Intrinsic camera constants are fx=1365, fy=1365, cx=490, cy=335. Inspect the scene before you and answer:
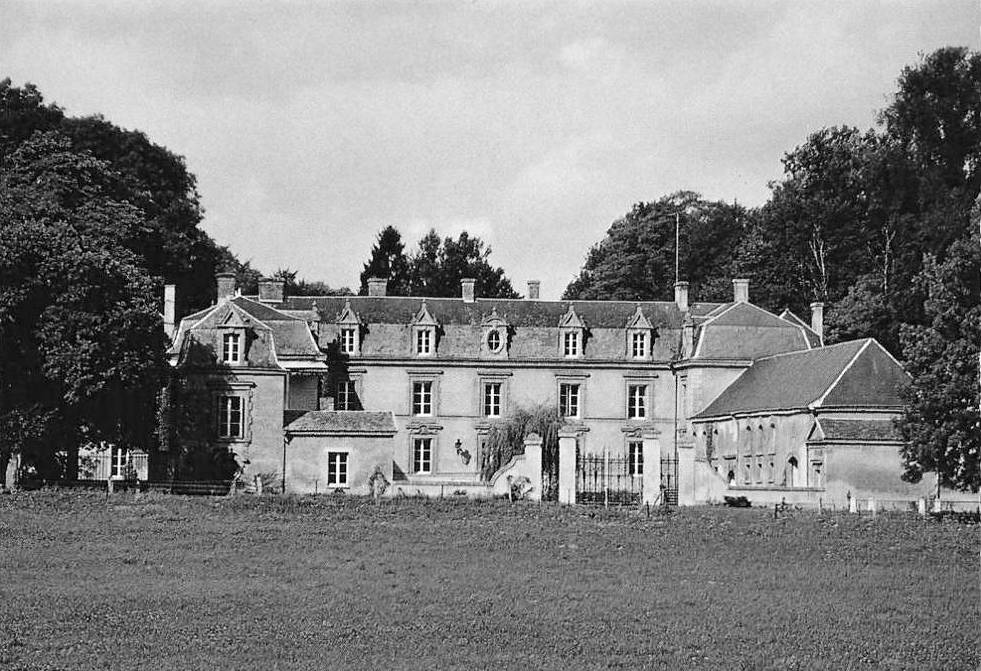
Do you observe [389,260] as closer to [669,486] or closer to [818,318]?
[818,318]

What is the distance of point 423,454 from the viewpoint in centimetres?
5409

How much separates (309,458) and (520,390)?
1624cm

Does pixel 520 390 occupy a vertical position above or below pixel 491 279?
below

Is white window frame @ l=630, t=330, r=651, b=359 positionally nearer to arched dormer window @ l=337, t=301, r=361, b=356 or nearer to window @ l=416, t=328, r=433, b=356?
window @ l=416, t=328, r=433, b=356

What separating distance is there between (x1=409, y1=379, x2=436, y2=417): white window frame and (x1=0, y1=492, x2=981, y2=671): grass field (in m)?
23.6

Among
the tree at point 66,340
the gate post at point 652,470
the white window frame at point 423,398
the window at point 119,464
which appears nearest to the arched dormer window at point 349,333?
the white window frame at point 423,398

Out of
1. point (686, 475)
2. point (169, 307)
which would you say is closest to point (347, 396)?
point (169, 307)

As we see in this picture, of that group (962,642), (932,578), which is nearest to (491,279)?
(932,578)

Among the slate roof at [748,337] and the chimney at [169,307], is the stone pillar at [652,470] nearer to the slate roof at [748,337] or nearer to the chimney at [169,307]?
the slate roof at [748,337]

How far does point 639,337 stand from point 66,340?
26.8 metres

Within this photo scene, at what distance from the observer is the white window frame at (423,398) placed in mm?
54312

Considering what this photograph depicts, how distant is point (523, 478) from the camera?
1374 inches

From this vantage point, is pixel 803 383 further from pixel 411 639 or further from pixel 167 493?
pixel 411 639

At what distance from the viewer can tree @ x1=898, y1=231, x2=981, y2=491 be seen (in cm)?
3155
